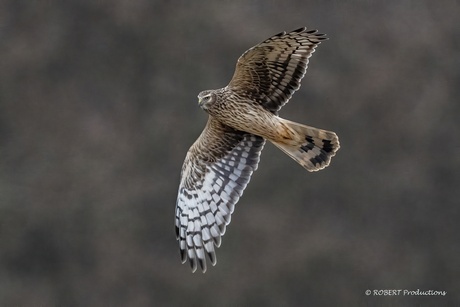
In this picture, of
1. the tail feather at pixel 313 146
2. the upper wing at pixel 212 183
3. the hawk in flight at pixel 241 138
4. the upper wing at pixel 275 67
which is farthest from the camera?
the upper wing at pixel 212 183

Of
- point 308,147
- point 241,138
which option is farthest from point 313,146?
point 241,138

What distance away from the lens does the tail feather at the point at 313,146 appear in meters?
7.06

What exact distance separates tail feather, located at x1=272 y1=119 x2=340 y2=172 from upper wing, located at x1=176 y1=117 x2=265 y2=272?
12.9 inches

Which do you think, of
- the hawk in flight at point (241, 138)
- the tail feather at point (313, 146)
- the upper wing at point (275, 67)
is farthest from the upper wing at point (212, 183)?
the upper wing at point (275, 67)

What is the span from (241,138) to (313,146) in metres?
0.57

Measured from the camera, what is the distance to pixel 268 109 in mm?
6992

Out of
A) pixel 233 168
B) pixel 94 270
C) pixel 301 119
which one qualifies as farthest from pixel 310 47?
pixel 94 270

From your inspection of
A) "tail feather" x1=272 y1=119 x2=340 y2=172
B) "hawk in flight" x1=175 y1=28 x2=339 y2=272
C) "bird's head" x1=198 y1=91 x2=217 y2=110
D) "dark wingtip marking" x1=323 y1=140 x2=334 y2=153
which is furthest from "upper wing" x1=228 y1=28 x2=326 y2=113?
"dark wingtip marking" x1=323 y1=140 x2=334 y2=153

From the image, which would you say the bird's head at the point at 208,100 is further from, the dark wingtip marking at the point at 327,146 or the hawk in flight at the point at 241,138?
the dark wingtip marking at the point at 327,146

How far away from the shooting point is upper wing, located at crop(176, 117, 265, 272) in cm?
734

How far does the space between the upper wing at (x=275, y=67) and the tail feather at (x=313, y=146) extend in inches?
11.3

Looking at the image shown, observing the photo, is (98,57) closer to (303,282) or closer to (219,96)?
(303,282)

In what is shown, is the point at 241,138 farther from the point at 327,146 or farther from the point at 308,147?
the point at 327,146

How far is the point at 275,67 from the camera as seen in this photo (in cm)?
686
